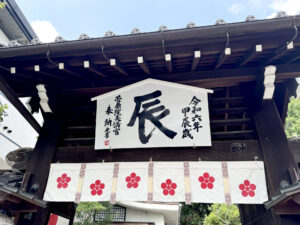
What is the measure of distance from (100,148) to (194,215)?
2096 centimetres

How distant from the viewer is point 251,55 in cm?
379

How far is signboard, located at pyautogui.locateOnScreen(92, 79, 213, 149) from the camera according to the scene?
4.19 meters

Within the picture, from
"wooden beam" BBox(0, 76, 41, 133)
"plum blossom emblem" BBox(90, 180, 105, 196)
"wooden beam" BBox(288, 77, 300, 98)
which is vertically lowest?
"plum blossom emblem" BBox(90, 180, 105, 196)

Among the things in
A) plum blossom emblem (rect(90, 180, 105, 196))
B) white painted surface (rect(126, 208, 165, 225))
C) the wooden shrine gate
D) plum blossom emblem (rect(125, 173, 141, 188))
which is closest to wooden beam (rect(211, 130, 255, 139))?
the wooden shrine gate

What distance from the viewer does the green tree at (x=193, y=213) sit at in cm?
2172

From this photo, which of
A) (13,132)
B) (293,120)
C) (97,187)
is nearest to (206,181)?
(97,187)

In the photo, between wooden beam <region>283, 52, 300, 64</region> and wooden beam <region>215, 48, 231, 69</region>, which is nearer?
wooden beam <region>215, 48, 231, 69</region>

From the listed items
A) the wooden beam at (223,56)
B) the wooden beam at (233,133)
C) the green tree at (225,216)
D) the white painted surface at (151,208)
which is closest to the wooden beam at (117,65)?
the wooden beam at (223,56)

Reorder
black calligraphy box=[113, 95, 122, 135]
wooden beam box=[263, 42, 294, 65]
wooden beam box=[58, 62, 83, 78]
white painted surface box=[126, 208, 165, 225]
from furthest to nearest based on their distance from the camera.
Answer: white painted surface box=[126, 208, 165, 225]
black calligraphy box=[113, 95, 122, 135]
wooden beam box=[58, 62, 83, 78]
wooden beam box=[263, 42, 294, 65]

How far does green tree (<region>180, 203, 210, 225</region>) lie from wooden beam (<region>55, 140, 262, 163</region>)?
19821mm

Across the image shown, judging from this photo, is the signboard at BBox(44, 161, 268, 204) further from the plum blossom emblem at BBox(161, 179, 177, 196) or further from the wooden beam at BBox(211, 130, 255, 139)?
the wooden beam at BBox(211, 130, 255, 139)

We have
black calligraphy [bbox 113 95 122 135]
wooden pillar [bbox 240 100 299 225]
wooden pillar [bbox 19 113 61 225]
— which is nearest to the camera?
wooden pillar [bbox 240 100 299 225]

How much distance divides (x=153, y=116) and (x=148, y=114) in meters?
0.11

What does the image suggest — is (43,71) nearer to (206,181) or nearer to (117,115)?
(117,115)
